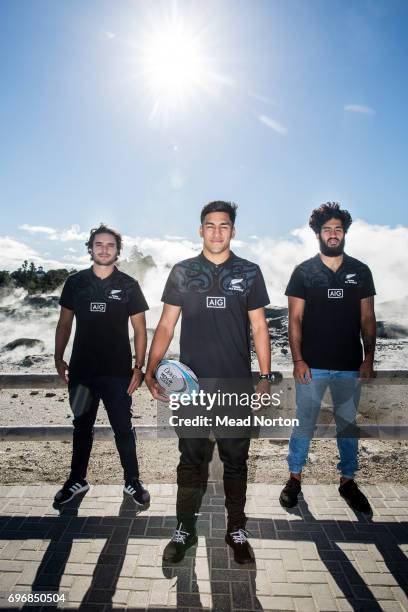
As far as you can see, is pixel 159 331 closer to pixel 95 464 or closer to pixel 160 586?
pixel 160 586

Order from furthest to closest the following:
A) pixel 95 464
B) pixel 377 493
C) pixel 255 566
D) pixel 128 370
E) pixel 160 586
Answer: pixel 95 464, pixel 377 493, pixel 128 370, pixel 255 566, pixel 160 586

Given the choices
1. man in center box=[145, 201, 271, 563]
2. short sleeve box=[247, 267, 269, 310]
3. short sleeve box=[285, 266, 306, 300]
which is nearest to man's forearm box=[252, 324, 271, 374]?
man in center box=[145, 201, 271, 563]

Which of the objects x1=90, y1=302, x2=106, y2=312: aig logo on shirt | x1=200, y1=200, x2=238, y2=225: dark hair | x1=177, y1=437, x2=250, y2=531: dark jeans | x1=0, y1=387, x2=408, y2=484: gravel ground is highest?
x1=200, y1=200, x2=238, y2=225: dark hair

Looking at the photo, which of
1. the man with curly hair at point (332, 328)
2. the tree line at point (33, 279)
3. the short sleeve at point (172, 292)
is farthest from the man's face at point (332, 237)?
the tree line at point (33, 279)

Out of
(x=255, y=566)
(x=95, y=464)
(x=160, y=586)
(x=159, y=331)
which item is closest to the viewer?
(x=160, y=586)

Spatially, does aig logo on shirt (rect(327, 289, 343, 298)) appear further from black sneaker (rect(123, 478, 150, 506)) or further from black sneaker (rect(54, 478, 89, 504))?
black sneaker (rect(54, 478, 89, 504))

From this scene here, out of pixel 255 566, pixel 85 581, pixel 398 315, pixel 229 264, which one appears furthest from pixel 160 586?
pixel 398 315

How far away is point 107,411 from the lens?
154 inches

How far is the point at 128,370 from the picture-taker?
151 inches

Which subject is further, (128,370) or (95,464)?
(95,464)

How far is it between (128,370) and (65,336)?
766mm

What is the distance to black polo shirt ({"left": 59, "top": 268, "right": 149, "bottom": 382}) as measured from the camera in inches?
148

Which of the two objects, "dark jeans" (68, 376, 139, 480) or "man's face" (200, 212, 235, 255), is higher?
"man's face" (200, 212, 235, 255)

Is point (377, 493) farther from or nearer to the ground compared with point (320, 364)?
nearer to the ground
